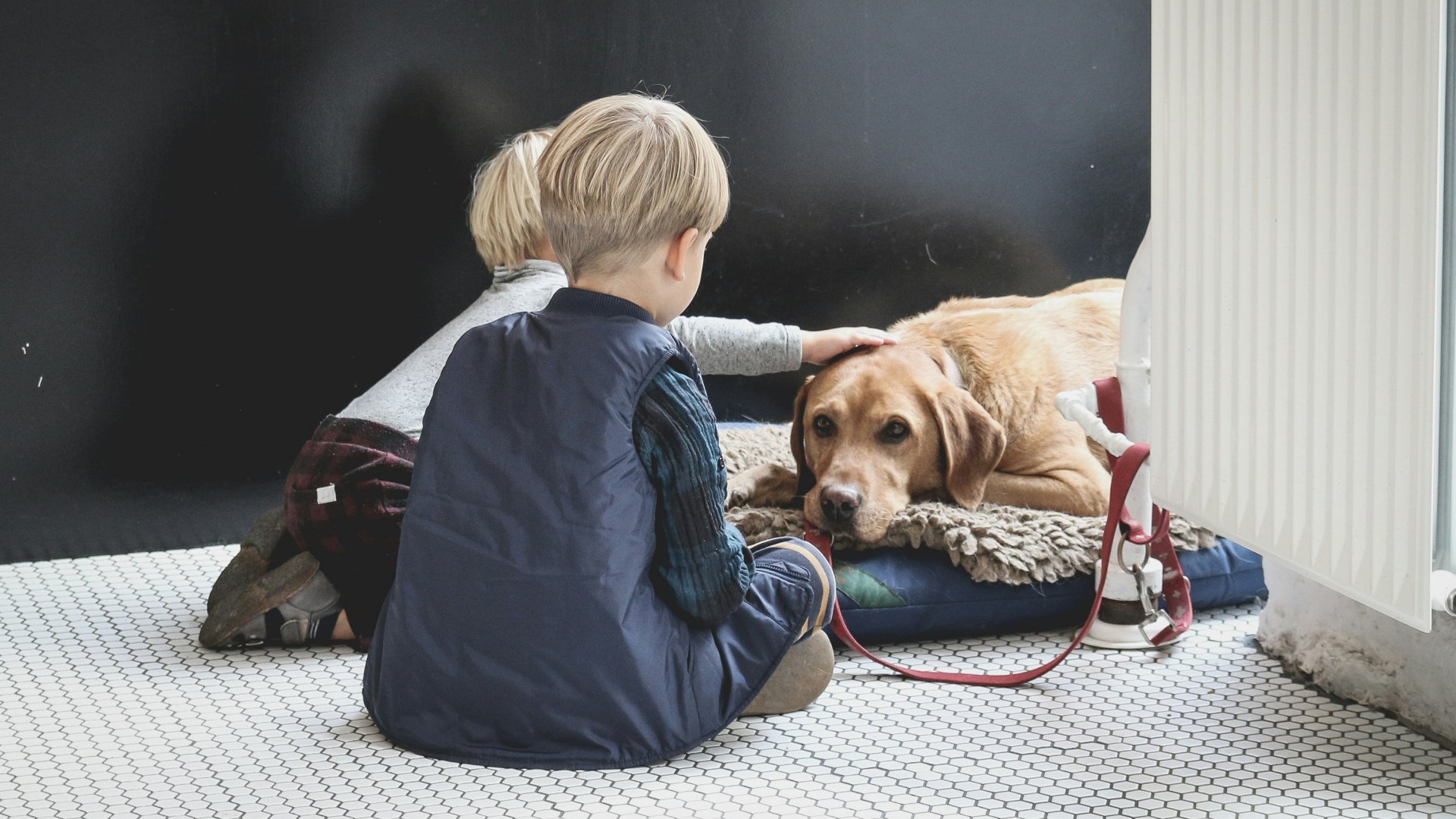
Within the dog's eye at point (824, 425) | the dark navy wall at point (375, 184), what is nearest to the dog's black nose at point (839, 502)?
the dog's eye at point (824, 425)

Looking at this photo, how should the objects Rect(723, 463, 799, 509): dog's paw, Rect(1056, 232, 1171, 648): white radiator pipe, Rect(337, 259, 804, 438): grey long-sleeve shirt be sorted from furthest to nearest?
→ Rect(723, 463, 799, 509): dog's paw → Rect(337, 259, 804, 438): grey long-sleeve shirt → Rect(1056, 232, 1171, 648): white radiator pipe

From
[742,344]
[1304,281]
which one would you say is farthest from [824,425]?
[1304,281]

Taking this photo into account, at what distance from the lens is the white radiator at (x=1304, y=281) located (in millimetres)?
1522

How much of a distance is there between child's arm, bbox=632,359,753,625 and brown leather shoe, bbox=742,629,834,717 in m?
0.26

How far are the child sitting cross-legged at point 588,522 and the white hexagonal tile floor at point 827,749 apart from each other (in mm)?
99

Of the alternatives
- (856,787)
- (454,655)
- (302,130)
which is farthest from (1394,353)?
(302,130)

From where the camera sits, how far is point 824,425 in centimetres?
260

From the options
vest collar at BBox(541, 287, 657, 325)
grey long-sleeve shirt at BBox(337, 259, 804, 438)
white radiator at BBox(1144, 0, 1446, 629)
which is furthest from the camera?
grey long-sleeve shirt at BBox(337, 259, 804, 438)

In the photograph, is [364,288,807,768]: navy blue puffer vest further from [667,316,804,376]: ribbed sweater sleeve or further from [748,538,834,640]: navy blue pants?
[667,316,804,376]: ribbed sweater sleeve

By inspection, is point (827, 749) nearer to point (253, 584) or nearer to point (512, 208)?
point (253, 584)

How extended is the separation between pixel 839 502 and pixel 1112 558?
49cm

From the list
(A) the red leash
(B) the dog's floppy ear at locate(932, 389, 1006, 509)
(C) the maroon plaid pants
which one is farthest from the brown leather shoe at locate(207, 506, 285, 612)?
(B) the dog's floppy ear at locate(932, 389, 1006, 509)

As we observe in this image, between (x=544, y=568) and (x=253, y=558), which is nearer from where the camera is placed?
(x=544, y=568)

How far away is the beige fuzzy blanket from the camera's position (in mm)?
2361
